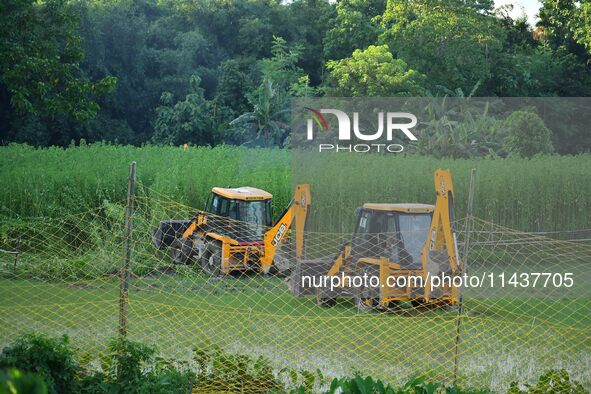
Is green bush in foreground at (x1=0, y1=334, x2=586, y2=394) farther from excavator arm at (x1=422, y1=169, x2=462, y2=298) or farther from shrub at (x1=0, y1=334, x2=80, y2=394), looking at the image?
excavator arm at (x1=422, y1=169, x2=462, y2=298)

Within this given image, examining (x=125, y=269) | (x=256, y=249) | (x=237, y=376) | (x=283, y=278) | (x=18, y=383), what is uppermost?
(x=18, y=383)

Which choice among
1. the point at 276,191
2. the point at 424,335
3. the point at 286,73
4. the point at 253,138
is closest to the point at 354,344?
the point at 424,335

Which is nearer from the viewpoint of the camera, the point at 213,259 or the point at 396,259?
the point at 396,259

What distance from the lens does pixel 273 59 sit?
29969mm

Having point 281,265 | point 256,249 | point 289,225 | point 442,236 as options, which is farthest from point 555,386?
point 256,249

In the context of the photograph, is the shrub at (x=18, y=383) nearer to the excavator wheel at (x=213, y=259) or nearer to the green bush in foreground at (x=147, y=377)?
the green bush in foreground at (x=147, y=377)

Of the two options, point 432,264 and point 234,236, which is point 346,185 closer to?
point 234,236

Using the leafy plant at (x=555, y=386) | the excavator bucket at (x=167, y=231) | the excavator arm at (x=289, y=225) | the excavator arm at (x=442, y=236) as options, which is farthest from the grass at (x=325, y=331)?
the excavator bucket at (x=167, y=231)

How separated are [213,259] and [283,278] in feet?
3.21

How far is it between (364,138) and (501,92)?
12.2 meters

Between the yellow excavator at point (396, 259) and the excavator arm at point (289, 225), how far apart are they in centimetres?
56

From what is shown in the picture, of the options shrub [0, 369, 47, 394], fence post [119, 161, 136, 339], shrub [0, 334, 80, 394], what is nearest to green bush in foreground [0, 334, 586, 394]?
shrub [0, 334, 80, 394]

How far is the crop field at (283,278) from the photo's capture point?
736cm

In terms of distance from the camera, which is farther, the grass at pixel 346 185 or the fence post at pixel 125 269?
the grass at pixel 346 185
